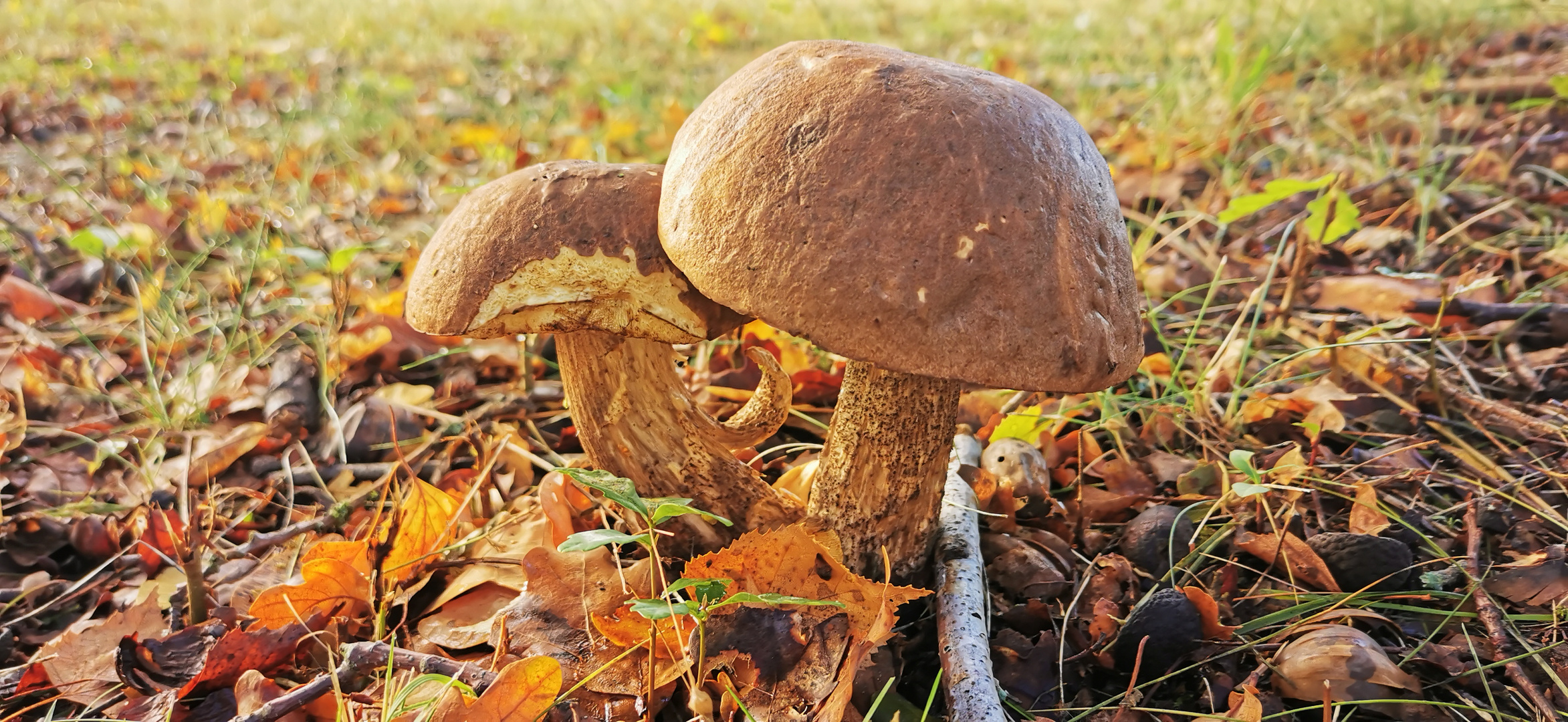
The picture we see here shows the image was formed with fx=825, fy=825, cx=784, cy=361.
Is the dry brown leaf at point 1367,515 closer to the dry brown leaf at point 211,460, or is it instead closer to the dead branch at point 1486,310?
the dead branch at point 1486,310

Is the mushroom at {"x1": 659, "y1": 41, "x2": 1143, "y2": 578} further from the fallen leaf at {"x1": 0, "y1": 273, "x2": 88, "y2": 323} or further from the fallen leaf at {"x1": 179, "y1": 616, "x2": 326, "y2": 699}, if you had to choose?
the fallen leaf at {"x1": 0, "y1": 273, "x2": 88, "y2": 323}

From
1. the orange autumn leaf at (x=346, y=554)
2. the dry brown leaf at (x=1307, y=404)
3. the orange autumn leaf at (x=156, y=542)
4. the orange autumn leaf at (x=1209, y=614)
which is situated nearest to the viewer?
the orange autumn leaf at (x=1209, y=614)

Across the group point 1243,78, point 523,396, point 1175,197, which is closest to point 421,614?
point 523,396

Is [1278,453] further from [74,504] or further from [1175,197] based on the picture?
[74,504]

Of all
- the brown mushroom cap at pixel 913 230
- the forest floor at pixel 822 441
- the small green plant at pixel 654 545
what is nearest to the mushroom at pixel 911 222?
the brown mushroom cap at pixel 913 230

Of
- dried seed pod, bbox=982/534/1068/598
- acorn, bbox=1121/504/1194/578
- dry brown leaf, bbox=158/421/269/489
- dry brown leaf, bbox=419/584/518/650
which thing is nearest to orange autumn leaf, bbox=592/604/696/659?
dry brown leaf, bbox=419/584/518/650

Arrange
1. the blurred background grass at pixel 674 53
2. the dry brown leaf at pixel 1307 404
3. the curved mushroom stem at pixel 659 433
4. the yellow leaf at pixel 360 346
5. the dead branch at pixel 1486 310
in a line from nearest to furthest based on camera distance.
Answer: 1. the curved mushroom stem at pixel 659 433
2. the dry brown leaf at pixel 1307 404
3. the dead branch at pixel 1486 310
4. the yellow leaf at pixel 360 346
5. the blurred background grass at pixel 674 53
